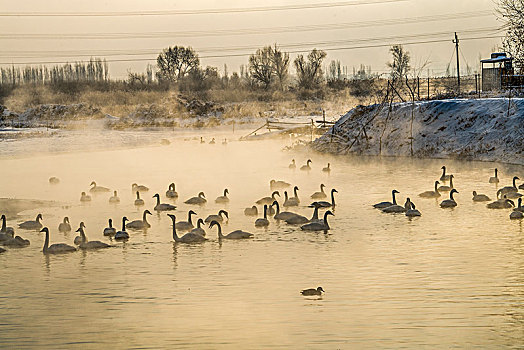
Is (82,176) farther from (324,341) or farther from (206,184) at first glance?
(324,341)

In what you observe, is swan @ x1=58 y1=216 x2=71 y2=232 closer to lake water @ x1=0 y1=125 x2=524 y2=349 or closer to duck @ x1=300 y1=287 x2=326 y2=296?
lake water @ x1=0 y1=125 x2=524 y2=349

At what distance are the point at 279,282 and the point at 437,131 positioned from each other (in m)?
31.4

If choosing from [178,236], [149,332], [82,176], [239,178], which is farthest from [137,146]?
[149,332]

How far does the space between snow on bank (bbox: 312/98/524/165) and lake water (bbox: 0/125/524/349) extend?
12110 mm

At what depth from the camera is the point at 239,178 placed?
35.9 meters

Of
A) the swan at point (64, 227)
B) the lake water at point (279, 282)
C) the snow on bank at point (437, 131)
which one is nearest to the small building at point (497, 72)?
the snow on bank at point (437, 131)

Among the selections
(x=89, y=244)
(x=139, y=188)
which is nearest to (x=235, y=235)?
(x=89, y=244)

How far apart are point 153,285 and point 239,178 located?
777 inches

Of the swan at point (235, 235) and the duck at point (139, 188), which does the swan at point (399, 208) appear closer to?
the swan at point (235, 235)

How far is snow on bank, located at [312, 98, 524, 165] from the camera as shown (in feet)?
136

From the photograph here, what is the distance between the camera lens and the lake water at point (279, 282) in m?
12.9

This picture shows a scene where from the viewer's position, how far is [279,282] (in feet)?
53.4

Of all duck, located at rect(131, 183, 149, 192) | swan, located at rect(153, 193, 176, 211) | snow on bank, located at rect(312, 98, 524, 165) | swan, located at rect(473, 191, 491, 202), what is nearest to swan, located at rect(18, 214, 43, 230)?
swan, located at rect(153, 193, 176, 211)

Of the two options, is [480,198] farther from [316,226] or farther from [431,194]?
[316,226]
